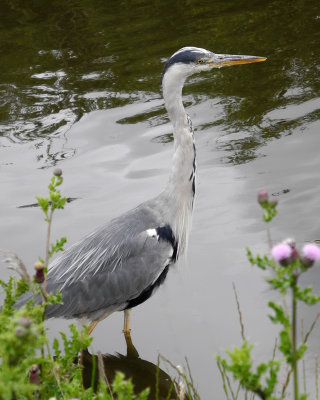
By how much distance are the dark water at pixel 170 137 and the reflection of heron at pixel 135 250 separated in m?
0.40

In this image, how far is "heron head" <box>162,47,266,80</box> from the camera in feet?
17.3

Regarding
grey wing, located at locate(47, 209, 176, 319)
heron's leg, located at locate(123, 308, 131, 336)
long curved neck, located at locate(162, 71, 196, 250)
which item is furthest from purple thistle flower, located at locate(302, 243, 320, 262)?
heron's leg, located at locate(123, 308, 131, 336)

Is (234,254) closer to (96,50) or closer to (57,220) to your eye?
(57,220)

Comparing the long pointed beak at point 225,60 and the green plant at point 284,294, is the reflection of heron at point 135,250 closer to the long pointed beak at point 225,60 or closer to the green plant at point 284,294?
the long pointed beak at point 225,60

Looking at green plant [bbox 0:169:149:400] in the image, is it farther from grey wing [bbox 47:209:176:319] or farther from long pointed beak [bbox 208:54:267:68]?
long pointed beak [bbox 208:54:267:68]

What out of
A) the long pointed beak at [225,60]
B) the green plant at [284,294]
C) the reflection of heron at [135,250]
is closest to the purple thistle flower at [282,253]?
the green plant at [284,294]

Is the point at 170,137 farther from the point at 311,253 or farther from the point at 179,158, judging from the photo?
the point at 311,253

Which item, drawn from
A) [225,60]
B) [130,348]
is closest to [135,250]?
[130,348]

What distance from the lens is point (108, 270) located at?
4996 millimetres

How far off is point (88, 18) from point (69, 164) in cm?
512

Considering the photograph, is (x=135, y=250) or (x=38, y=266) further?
(x=135, y=250)

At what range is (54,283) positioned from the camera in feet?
15.9

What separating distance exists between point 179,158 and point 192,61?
0.76 meters

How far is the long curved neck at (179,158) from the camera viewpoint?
5156 mm
